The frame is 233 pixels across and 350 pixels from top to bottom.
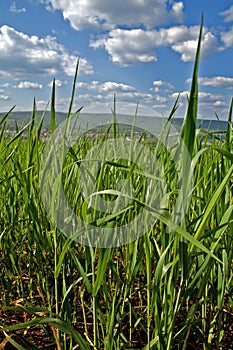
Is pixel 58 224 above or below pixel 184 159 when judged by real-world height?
below

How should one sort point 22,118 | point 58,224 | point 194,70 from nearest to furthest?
point 194,70 → point 58,224 → point 22,118

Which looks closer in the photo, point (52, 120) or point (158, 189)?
point (52, 120)

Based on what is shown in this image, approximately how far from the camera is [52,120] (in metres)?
0.56

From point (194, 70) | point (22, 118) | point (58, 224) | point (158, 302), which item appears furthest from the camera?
point (22, 118)

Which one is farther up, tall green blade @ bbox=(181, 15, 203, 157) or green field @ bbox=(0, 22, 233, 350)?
tall green blade @ bbox=(181, 15, 203, 157)

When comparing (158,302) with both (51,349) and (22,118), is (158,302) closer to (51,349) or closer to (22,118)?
(51,349)

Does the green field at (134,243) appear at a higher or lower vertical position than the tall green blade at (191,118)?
lower

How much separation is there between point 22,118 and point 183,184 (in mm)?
1215

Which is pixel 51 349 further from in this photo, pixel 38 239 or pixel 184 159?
pixel 184 159

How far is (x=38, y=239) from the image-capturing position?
0.69 meters

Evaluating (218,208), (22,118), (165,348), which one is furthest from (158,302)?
(22,118)

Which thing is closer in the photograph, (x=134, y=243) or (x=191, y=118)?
(x=191, y=118)

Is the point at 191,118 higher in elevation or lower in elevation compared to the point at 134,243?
higher

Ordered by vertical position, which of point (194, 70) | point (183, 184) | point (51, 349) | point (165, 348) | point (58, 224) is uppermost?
point (194, 70)
